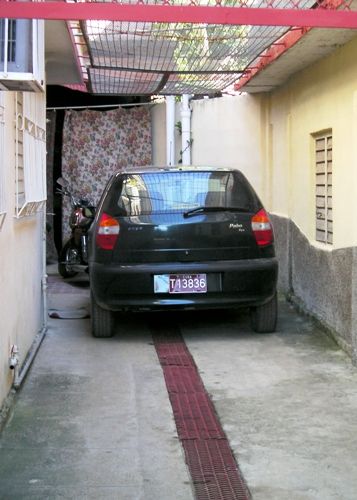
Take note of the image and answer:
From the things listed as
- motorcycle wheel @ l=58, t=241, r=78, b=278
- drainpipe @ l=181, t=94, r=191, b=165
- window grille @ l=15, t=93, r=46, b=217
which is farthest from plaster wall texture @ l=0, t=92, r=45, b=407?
drainpipe @ l=181, t=94, r=191, b=165

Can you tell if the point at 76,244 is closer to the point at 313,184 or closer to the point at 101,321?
the point at 101,321

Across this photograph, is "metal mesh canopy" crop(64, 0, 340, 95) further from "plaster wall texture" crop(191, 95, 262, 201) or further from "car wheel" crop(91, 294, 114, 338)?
"car wheel" crop(91, 294, 114, 338)

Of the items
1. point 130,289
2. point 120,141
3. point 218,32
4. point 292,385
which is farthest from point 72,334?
point 120,141

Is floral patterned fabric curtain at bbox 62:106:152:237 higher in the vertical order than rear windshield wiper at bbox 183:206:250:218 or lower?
higher

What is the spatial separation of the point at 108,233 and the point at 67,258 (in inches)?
173

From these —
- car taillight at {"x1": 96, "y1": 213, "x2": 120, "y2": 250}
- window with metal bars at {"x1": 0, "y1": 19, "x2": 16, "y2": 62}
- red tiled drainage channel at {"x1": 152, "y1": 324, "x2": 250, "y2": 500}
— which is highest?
Result: window with metal bars at {"x1": 0, "y1": 19, "x2": 16, "y2": 62}

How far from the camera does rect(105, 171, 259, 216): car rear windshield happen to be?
258 inches

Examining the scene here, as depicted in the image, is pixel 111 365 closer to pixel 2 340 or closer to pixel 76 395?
pixel 76 395

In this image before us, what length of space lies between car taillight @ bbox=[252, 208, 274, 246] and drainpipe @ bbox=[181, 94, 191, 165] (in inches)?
168

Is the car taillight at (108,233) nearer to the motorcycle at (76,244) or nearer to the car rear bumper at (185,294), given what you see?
the car rear bumper at (185,294)

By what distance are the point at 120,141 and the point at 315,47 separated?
622 centimetres

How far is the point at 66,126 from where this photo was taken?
474 inches

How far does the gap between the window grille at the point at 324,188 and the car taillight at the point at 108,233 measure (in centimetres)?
206

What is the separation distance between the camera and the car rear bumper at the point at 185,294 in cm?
636
